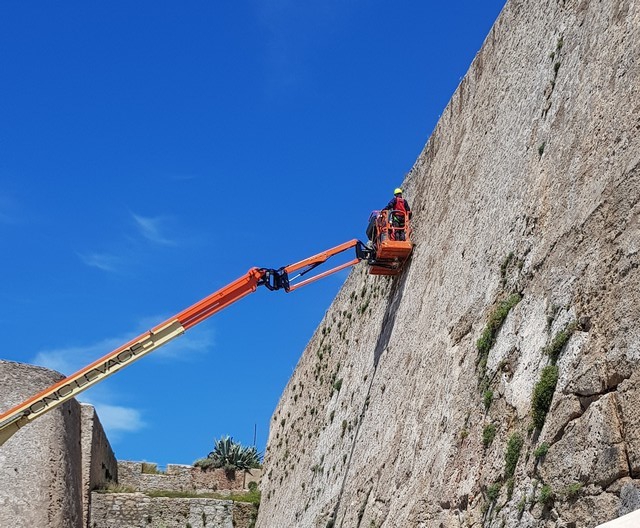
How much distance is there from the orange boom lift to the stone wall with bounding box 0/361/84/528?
8.93 ft

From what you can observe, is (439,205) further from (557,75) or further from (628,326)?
(628,326)

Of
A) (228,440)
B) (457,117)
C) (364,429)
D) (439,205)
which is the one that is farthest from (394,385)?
(228,440)

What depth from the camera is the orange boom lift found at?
47.8ft

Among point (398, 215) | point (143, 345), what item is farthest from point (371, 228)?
point (143, 345)

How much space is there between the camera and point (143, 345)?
588 inches

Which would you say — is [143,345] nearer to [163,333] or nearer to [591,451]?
[163,333]

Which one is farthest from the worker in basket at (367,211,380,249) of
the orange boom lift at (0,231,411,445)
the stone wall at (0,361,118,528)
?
the stone wall at (0,361,118,528)

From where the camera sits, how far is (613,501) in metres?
6.13

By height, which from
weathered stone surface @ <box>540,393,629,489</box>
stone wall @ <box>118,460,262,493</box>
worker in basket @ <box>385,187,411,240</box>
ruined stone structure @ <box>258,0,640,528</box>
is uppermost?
worker in basket @ <box>385,187,411,240</box>

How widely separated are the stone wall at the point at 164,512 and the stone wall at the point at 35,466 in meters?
1.43

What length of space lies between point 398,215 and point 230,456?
13312 mm

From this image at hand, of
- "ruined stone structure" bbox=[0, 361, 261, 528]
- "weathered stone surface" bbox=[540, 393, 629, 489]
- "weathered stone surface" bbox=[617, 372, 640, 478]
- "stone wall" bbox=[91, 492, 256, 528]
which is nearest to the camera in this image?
"weathered stone surface" bbox=[617, 372, 640, 478]

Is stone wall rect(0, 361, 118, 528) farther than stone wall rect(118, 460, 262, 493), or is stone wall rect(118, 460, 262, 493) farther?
stone wall rect(118, 460, 262, 493)

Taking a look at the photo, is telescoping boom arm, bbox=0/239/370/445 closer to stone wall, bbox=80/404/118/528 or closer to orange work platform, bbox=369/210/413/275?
orange work platform, bbox=369/210/413/275
